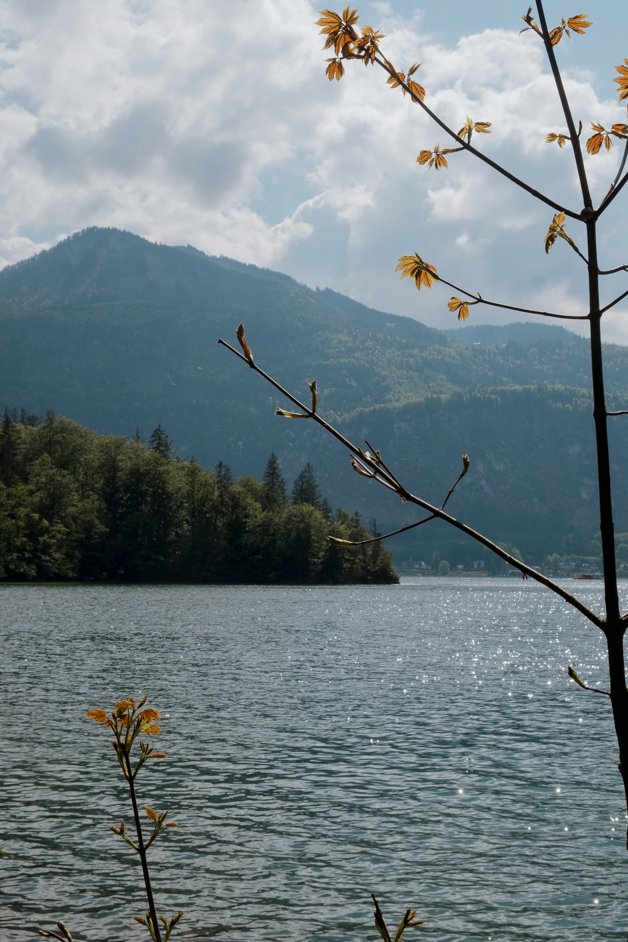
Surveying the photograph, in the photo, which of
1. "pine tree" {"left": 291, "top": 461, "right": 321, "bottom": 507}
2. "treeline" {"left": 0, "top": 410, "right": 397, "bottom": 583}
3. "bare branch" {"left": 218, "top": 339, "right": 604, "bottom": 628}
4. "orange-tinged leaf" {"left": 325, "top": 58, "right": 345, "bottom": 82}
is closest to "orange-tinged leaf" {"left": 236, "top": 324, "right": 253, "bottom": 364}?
"bare branch" {"left": 218, "top": 339, "right": 604, "bottom": 628}

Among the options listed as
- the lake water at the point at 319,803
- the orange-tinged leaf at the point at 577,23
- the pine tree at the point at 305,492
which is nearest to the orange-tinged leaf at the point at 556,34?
the orange-tinged leaf at the point at 577,23

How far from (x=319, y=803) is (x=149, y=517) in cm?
14392

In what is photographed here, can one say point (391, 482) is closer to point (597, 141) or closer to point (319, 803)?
point (597, 141)

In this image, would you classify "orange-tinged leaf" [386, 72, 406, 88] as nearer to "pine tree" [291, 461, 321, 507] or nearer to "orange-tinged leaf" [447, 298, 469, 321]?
"orange-tinged leaf" [447, 298, 469, 321]

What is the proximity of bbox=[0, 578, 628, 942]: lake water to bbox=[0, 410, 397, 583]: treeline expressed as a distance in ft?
351

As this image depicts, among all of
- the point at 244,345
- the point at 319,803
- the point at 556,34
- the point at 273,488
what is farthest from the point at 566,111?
the point at 273,488

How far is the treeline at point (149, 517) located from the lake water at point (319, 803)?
107 meters

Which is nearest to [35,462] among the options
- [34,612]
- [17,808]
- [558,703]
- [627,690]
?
[34,612]

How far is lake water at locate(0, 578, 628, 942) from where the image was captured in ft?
48.3

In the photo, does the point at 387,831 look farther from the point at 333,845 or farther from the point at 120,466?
the point at 120,466

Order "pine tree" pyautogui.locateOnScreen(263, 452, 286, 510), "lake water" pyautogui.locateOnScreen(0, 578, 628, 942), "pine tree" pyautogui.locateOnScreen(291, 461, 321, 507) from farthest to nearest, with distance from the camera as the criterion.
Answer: "pine tree" pyautogui.locateOnScreen(291, 461, 321, 507) → "pine tree" pyautogui.locateOnScreen(263, 452, 286, 510) → "lake water" pyautogui.locateOnScreen(0, 578, 628, 942)

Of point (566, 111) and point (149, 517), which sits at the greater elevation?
point (149, 517)

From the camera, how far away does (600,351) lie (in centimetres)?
221

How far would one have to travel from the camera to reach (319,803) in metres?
20.7
